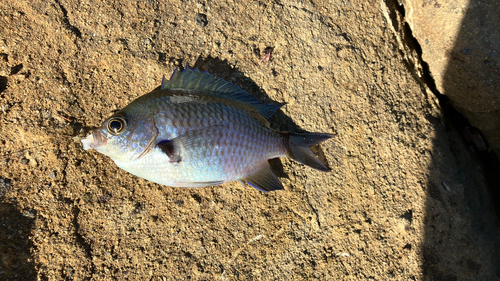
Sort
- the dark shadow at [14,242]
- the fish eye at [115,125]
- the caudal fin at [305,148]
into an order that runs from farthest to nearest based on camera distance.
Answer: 1. the caudal fin at [305,148]
2. the dark shadow at [14,242]
3. the fish eye at [115,125]

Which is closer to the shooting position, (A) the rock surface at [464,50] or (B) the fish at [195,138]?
(B) the fish at [195,138]

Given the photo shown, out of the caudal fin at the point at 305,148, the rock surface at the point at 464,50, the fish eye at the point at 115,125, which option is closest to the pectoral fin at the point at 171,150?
the fish eye at the point at 115,125

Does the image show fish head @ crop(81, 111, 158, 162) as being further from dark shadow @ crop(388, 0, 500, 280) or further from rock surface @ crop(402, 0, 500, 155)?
rock surface @ crop(402, 0, 500, 155)

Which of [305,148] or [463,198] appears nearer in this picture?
[305,148]

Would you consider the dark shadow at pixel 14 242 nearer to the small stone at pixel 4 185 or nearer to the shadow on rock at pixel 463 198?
the small stone at pixel 4 185

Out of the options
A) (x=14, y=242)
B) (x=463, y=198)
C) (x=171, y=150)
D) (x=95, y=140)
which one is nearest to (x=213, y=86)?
(x=171, y=150)

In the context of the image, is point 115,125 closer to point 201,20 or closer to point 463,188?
point 201,20
